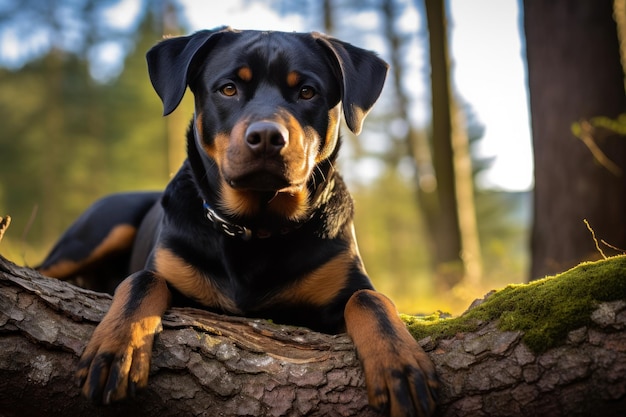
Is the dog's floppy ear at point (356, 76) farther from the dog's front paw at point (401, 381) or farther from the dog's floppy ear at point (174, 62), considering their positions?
the dog's front paw at point (401, 381)

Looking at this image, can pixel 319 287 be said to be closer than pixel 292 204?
Yes

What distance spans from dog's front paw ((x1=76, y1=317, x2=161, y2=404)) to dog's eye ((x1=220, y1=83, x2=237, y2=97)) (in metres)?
1.31

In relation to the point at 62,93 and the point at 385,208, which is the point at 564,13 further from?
the point at 385,208

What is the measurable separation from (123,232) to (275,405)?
2.73m

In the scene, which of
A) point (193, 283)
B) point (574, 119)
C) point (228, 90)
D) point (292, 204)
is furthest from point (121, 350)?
point (574, 119)

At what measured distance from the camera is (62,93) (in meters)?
18.0

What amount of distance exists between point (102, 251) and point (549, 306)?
336 cm

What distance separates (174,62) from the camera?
118 inches

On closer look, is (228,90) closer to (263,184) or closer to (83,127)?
(263,184)

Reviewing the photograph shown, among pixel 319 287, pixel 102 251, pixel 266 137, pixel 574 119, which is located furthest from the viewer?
pixel 574 119

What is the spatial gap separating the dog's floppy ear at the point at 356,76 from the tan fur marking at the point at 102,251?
2242 mm

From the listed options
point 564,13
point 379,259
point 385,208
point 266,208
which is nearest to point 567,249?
point 564,13

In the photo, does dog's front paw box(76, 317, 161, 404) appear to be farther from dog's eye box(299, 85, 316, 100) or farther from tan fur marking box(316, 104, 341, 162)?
dog's eye box(299, 85, 316, 100)

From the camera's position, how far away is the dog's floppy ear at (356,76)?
292cm
